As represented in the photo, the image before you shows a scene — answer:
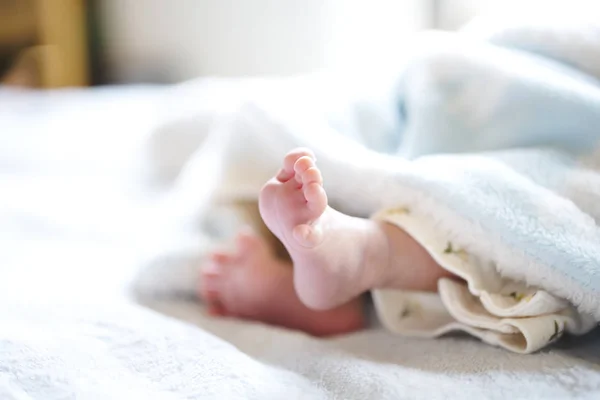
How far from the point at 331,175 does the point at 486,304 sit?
0.18 metres

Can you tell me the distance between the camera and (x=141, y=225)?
2.55 ft

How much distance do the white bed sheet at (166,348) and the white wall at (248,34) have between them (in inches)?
42.1

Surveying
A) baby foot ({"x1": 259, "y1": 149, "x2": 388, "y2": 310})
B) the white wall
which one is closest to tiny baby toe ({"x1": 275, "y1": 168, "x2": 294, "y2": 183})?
baby foot ({"x1": 259, "y1": 149, "x2": 388, "y2": 310})

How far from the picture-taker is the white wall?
1912 mm

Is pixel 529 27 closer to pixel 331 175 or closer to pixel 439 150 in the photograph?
pixel 439 150

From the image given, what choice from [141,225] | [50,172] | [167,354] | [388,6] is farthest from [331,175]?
[388,6]

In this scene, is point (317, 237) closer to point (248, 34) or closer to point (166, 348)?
point (166, 348)

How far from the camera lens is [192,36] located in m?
2.44

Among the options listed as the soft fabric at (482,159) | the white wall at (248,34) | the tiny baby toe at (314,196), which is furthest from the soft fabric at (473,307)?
the white wall at (248,34)

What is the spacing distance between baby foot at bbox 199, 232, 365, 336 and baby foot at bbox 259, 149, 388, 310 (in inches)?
1.4

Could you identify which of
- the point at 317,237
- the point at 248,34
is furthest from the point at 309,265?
the point at 248,34

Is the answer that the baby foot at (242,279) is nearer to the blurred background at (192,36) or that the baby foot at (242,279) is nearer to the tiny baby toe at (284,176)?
the tiny baby toe at (284,176)

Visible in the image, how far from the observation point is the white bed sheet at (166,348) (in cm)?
39

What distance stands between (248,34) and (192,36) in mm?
314
